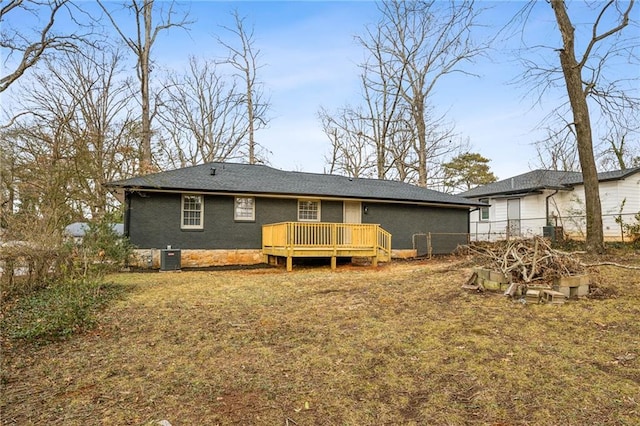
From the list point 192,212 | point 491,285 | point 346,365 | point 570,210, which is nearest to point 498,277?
point 491,285

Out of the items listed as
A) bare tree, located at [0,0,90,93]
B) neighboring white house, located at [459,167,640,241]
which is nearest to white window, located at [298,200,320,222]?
neighboring white house, located at [459,167,640,241]

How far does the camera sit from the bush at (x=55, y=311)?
16.4 ft

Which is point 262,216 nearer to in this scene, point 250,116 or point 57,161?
point 57,161

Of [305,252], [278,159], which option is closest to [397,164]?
[278,159]

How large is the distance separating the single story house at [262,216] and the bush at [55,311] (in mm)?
5129

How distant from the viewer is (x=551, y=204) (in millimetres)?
19328

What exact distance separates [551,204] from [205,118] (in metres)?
21.2

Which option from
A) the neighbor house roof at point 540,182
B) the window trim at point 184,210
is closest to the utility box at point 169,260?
the window trim at point 184,210

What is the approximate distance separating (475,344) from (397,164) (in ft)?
72.8

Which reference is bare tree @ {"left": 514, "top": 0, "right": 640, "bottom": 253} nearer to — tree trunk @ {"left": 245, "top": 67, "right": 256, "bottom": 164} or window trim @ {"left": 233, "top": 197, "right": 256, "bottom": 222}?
window trim @ {"left": 233, "top": 197, "right": 256, "bottom": 222}

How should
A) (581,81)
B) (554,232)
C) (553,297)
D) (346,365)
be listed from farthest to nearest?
(554,232) → (581,81) → (553,297) → (346,365)

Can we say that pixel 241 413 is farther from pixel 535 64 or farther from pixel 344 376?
pixel 535 64

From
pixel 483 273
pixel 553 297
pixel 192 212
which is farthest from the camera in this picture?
pixel 192 212

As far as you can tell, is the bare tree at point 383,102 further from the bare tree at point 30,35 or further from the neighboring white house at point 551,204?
the bare tree at point 30,35
